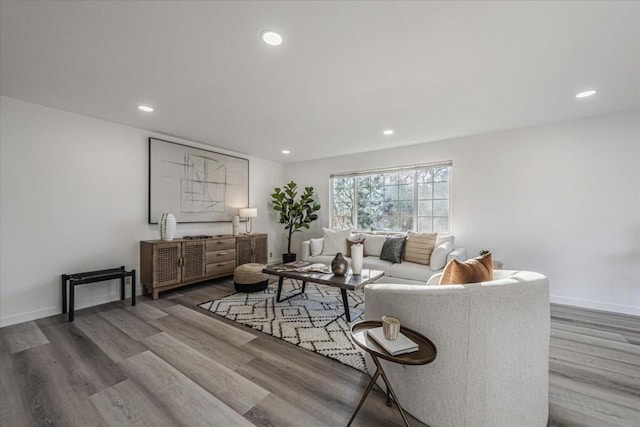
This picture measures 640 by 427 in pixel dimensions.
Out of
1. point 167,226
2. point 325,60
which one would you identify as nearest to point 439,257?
point 325,60

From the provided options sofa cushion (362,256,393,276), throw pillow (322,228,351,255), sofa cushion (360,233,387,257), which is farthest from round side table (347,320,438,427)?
throw pillow (322,228,351,255)

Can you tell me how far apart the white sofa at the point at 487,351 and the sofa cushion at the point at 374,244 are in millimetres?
2941

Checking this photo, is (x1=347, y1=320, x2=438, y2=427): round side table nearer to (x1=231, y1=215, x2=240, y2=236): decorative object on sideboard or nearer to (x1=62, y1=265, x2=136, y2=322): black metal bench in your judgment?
(x1=62, y1=265, x2=136, y2=322): black metal bench

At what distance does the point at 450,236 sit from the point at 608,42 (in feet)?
8.44

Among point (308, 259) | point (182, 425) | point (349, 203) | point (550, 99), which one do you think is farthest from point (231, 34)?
point (349, 203)

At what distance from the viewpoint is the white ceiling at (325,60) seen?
1.50m

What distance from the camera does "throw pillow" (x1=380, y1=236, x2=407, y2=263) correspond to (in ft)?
12.6

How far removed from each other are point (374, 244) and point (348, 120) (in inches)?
83.3

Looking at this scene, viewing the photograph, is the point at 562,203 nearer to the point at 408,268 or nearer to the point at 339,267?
the point at 408,268

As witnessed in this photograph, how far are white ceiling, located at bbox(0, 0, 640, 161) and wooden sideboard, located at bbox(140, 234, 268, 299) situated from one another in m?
1.71

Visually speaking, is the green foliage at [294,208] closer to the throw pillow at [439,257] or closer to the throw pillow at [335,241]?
the throw pillow at [335,241]

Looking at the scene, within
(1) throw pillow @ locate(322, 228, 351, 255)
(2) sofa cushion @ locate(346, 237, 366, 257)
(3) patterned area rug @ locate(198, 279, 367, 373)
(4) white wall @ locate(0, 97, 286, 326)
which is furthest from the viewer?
(1) throw pillow @ locate(322, 228, 351, 255)

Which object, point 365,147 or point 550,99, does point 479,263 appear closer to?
point 550,99

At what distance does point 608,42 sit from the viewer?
1733mm
